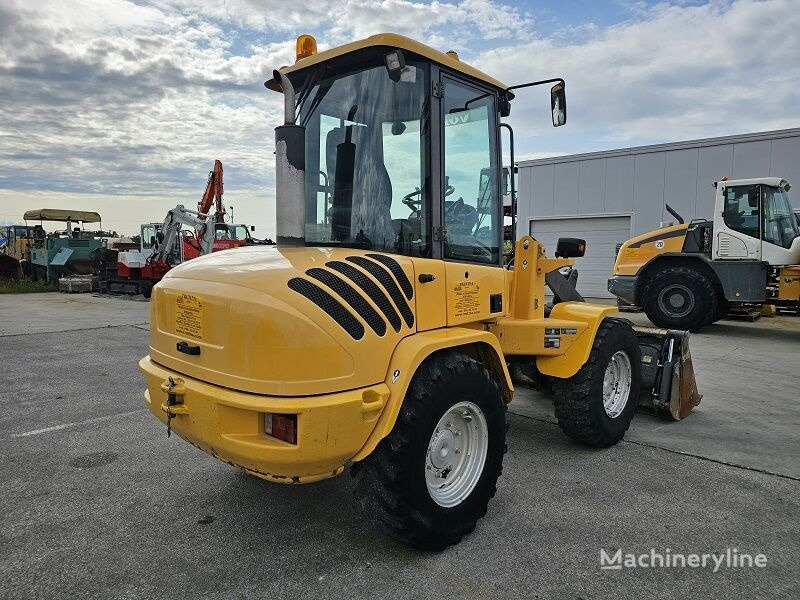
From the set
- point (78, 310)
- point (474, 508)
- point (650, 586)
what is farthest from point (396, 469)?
point (78, 310)

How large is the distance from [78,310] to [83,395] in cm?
1006

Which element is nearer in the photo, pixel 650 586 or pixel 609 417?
pixel 650 586

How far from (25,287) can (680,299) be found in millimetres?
22440

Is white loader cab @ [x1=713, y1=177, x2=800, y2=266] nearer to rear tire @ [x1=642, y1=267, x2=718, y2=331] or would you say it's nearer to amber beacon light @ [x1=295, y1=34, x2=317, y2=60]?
rear tire @ [x1=642, y1=267, x2=718, y2=331]

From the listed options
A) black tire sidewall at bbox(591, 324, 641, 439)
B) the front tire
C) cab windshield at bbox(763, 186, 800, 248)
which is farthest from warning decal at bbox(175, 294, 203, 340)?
cab windshield at bbox(763, 186, 800, 248)

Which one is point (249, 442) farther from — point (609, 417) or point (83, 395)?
point (83, 395)

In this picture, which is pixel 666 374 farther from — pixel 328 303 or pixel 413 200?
pixel 328 303

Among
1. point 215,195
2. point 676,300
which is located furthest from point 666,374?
point 215,195

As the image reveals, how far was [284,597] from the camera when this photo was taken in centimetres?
246

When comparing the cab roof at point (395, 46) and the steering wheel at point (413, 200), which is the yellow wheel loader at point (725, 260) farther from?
the steering wheel at point (413, 200)

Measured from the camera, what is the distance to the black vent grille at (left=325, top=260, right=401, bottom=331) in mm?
2533

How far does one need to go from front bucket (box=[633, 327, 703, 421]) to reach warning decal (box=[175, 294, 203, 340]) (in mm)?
3947

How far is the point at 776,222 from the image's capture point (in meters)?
9.91

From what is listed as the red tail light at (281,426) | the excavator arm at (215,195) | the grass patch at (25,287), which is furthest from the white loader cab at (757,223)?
the grass patch at (25,287)
